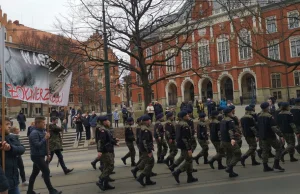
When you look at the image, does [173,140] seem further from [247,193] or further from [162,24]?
[162,24]

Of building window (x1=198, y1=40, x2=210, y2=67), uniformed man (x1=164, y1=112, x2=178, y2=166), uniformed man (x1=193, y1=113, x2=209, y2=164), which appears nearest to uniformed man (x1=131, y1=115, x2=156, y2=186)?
uniformed man (x1=164, y1=112, x2=178, y2=166)

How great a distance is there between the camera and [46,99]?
7645mm

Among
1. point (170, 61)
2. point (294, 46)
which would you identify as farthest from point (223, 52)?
point (170, 61)

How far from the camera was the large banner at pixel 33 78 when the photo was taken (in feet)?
21.7

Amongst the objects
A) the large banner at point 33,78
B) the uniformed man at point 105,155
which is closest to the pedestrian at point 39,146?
the large banner at point 33,78

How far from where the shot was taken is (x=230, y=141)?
30.8 feet

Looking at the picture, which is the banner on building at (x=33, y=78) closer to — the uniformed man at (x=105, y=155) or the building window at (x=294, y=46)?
the uniformed man at (x=105, y=155)

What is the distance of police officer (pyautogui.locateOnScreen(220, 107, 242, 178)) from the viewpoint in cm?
902

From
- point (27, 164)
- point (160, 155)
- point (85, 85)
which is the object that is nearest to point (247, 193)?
point (160, 155)

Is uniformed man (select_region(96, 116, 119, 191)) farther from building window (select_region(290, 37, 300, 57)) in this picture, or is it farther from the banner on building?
building window (select_region(290, 37, 300, 57))

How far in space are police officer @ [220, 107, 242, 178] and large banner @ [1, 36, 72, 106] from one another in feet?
14.9

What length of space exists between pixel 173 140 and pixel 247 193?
451 centimetres

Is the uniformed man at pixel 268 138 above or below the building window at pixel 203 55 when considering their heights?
below

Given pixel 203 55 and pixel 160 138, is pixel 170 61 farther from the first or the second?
pixel 160 138
